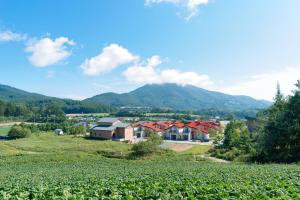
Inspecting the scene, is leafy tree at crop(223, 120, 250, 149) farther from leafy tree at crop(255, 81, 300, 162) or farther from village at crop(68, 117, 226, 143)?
village at crop(68, 117, 226, 143)

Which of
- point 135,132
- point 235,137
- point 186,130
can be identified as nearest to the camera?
point 235,137

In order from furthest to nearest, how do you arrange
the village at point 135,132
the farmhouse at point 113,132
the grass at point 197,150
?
the village at point 135,132 < the farmhouse at point 113,132 < the grass at point 197,150

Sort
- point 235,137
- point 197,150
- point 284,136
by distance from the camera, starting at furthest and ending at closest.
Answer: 1. point 197,150
2. point 235,137
3. point 284,136

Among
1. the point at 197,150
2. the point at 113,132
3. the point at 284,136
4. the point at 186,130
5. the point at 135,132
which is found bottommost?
the point at 197,150

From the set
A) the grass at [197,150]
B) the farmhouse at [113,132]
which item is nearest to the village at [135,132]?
the farmhouse at [113,132]

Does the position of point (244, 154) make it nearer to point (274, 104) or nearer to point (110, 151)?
point (274, 104)

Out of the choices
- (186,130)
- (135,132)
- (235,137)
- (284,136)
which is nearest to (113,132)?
(135,132)

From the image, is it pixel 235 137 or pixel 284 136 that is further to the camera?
pixel 235 137

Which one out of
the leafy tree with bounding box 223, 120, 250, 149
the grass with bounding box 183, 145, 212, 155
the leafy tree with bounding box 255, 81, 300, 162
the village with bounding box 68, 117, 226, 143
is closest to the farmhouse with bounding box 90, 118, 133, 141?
the village with bounding box 68, 117, 226, 143

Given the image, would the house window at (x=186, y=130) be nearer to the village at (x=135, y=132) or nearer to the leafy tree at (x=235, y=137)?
the village at (x=135, y=132)

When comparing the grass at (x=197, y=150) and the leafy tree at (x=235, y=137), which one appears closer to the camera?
the leafy tree at (x=235, y=137)

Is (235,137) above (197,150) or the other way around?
above

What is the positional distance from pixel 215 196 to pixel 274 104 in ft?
145

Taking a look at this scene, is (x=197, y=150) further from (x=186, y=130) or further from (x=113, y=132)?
(x=113, y=132)
